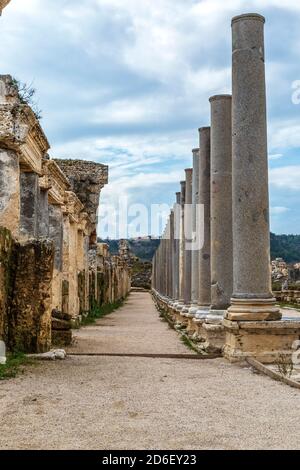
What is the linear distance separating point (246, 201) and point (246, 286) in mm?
1262

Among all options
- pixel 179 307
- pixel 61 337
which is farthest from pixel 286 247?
pixel 61 337

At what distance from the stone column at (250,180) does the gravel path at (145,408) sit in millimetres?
1104

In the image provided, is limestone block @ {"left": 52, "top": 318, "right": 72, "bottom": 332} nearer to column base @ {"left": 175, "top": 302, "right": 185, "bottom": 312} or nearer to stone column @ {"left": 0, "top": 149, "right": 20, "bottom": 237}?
stone column @ {"left": 0, "top": 149, "right": 20, "bottom": 237}

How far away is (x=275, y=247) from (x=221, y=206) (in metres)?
94.0

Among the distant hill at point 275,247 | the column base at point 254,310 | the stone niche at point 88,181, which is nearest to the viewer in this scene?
the column base at point 254,310

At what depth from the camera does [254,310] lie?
28.2ft

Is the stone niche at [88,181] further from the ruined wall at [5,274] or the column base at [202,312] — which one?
the ruined wall at [5,274]

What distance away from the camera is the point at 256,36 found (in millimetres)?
9195

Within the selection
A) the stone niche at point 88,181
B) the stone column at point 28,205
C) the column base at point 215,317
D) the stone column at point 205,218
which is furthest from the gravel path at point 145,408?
the stone niche at point 88,181

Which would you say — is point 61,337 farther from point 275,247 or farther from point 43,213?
point 275,247

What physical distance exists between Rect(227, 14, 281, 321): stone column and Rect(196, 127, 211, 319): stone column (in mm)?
3804

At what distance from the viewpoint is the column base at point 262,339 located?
8.45 m

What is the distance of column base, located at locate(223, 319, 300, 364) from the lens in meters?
8.45
